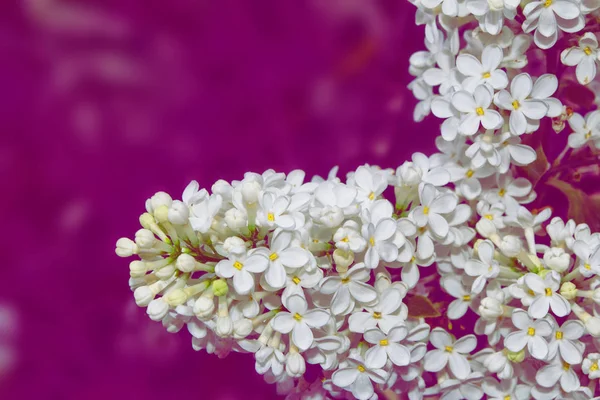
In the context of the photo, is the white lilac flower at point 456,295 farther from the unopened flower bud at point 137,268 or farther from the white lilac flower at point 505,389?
the unopened flower bud at point 137,268

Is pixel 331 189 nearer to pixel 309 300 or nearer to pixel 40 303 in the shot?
pixel 309 300

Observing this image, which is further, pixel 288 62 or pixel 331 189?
pixel 288 62

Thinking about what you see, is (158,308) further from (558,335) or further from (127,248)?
(558,335)

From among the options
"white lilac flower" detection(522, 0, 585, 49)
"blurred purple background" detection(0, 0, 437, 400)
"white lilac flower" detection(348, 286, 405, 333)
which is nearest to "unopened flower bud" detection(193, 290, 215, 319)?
"white lilac flower" detection(348, 286, 405, 333)

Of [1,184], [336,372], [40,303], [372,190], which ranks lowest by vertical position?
[336,372]

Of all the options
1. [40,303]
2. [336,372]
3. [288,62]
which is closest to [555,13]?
[336,372]

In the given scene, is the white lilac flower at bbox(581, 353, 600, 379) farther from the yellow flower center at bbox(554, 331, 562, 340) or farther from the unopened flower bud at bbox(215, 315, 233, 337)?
the unopened flower bud at bbox(215, 315, 233, 337)
